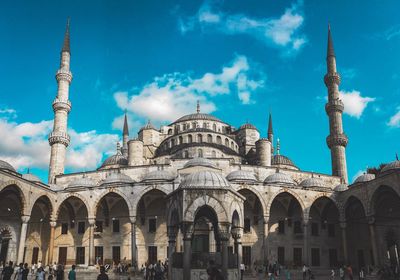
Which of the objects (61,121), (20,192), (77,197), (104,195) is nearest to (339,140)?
(104,195)

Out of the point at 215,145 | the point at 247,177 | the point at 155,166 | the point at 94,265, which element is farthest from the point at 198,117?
the point at 94,265

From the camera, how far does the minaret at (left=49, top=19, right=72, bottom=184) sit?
93.7ft

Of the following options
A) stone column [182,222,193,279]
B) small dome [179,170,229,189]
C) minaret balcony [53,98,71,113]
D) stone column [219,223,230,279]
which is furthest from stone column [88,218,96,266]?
stone column [219,223,230,279]

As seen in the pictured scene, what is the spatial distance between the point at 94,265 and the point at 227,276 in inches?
590

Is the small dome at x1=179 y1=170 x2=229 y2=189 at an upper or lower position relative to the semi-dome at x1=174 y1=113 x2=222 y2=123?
lower

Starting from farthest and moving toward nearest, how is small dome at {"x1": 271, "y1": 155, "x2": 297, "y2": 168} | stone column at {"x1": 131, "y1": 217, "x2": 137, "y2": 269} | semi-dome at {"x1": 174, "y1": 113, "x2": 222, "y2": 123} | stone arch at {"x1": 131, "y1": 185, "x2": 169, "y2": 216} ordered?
semi-dome at {"x1": 174, "y1": 113, "x2": 222, "y2": 123}, small dome at {"x1": 271, "y1": 155, "x2": 297, "y2": 168}, stone arch at {"x1": 131, "y1": 185, "x2": 169, "y2": 216}, stone column at {"x1": 131, "y1": 217, "x2": 137, "y2": 269}

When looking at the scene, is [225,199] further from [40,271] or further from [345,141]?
[345,141]

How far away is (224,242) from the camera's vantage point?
1046 centimetres

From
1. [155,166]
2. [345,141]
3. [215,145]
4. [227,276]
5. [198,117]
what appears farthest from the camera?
[198,117]

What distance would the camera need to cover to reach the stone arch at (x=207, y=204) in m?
10.7

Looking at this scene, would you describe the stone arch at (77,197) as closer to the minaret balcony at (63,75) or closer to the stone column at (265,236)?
the stone column at (265,236)

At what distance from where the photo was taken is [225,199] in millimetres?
10891

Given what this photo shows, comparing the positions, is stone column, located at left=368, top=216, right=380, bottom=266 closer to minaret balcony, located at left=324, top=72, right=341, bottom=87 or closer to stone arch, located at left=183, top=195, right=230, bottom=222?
minaret balcony, located at left=324, top=72, right=341, bottom=87

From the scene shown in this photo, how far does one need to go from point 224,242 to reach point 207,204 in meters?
1.07
